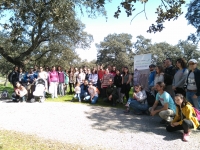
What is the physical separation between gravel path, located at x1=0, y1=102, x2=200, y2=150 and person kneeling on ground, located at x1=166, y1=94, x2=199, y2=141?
221 millimetres

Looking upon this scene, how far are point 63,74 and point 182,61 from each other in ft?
24.1

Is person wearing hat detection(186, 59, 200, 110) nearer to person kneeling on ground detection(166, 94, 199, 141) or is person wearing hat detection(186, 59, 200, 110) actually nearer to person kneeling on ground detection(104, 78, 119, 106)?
person kneeling on ground detection(166, 94, 199, 141)

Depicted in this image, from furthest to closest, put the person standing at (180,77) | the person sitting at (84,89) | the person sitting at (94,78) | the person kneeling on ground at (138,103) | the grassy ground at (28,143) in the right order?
1. the person sitting at (94,78)
2. the person sitting at (84,89)
3. the person kneeling on ground at (138,103)
4. the person standing at (180,77)
5. the grassy ground at (28,143)

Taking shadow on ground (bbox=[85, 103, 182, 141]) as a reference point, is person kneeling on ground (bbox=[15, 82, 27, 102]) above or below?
above

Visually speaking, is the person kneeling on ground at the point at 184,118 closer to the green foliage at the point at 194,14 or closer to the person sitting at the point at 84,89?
the person sitting at the point at 84,89

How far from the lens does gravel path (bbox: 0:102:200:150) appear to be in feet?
16.8

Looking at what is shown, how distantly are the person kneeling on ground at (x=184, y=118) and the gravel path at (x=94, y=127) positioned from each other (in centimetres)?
22

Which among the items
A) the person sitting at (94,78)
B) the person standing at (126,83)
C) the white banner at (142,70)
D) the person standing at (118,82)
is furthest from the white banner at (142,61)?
the person sitting at (94,78)

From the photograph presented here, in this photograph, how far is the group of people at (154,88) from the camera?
18.9 ft

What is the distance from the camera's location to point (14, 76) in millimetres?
11672

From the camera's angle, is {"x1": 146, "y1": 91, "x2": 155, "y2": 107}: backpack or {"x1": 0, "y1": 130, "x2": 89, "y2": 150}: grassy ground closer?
{"x1": 0, "y1": 130, "x2": 89, "y2": 150}: grassy ground

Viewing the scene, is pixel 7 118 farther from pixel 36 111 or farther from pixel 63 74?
pixel 63 74

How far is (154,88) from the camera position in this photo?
7641 millimetres

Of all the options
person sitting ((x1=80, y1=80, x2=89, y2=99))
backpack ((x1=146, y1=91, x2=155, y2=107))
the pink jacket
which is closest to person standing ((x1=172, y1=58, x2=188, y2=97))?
backpack ((x1=146, y1=91, x2=155, y2=107))
